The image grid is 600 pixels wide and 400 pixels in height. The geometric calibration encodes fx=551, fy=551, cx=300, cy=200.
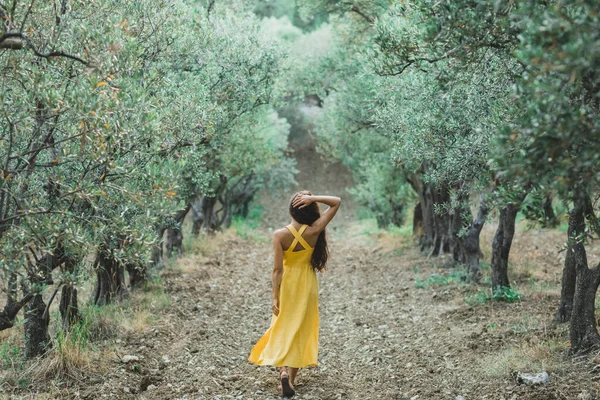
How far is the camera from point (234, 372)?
840 centimetres

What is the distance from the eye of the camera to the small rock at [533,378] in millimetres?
6699

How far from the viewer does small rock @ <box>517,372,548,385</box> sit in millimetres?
6699

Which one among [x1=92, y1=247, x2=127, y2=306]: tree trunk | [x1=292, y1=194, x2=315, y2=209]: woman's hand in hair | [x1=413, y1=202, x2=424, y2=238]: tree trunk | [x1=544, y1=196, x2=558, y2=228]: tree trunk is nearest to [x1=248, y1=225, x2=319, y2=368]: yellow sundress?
[x1=292, y1=194, x2=315, y2=209]: woman's hand in hair

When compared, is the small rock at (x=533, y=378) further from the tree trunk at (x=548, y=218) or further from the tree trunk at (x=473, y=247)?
the tree trunk at (x=473, y=247)

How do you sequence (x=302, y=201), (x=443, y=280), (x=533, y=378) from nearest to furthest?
(x=533, y=378) → (x=302, y=201) → (x=443, y=280)

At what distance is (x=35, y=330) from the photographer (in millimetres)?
8117

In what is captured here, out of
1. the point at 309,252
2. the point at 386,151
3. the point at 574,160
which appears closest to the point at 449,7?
the point at 574,160

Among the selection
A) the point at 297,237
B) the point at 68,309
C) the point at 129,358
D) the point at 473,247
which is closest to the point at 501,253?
the point at 473,247

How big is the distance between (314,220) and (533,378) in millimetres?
3319

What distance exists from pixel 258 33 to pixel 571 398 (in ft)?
34.7

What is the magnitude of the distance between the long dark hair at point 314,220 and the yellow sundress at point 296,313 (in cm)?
11

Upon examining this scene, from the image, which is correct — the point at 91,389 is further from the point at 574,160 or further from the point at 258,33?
the point at 258,33

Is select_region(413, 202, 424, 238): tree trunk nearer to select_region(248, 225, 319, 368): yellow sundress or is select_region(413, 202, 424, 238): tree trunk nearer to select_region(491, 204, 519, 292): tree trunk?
select_region(491, 204, 519, 292): tree trunk

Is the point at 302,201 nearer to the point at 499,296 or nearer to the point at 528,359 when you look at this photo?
the point at 528,359
